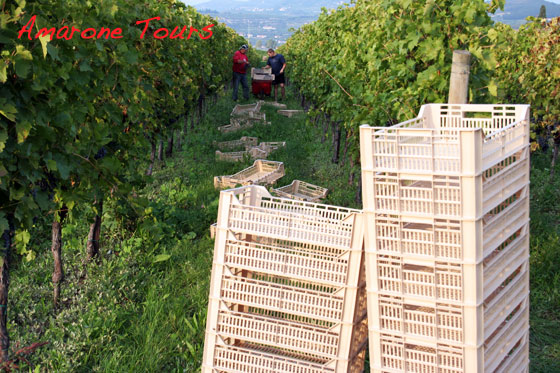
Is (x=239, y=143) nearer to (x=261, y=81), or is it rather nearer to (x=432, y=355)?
(x=261, y=81)

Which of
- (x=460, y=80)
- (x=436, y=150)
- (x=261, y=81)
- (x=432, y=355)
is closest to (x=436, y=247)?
(x=436, y=150)

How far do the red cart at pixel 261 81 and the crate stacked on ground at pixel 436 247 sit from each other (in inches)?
664

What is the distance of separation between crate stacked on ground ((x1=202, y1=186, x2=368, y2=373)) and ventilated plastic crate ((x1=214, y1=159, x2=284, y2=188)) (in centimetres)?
457

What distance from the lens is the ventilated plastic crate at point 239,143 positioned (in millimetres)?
11867

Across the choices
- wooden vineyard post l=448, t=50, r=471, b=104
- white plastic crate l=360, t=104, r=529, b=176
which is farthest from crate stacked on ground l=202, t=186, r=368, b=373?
wooden vineyard post l=448, t=50, r=471, b=104

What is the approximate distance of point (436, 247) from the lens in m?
2.93

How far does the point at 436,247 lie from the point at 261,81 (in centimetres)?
1737

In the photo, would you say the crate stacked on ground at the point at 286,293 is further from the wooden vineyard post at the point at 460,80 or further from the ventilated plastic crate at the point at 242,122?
the ventilated plastic crate at the point at 242,122

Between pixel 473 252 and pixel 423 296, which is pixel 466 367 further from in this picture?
pixel 473 252

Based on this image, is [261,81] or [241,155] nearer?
[241,155]

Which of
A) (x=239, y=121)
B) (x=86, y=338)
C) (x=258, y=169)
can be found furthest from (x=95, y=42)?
(x=239, y=121)

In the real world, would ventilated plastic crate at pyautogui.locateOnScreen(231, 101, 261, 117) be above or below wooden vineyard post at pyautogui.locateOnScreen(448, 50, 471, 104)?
below

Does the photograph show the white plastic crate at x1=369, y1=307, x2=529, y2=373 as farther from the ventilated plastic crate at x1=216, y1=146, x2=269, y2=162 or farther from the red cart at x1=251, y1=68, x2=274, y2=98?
the red cart at x1=251, y1=68, x2=274, y2=98

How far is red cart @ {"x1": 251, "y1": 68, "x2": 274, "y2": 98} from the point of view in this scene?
64.8ft
